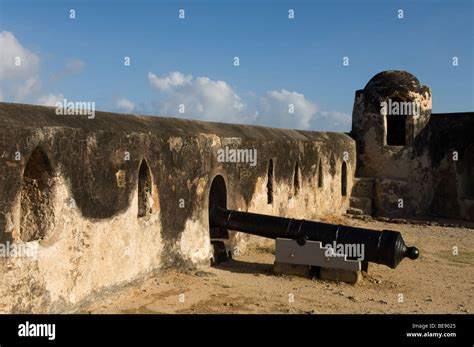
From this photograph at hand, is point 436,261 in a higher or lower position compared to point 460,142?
lower

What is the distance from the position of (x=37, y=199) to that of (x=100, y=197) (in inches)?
33.9

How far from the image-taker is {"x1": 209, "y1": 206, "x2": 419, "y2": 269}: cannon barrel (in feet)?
25.4

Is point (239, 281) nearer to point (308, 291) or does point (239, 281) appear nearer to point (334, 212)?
point (308, 291)

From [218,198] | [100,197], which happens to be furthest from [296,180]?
[100,197]

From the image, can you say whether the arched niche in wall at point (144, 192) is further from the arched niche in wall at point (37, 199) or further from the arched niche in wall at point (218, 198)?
the arched niche in wall at point (218, 198)

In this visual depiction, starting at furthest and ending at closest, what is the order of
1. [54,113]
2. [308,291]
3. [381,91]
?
[381,91] → [308,291] → [54,113]

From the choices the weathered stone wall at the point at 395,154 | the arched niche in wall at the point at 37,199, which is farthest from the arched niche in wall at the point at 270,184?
the arched niche in wall at the point at 37,199

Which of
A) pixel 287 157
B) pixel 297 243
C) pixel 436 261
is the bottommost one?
pixel 436 261

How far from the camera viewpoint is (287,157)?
1202 centimetres

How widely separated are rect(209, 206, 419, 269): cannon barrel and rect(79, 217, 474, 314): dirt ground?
60cm

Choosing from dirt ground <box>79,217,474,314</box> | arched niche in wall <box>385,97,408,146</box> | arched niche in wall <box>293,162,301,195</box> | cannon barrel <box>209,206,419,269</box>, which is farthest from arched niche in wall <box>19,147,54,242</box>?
arched niche in wall <box>385,97,408,146</box>

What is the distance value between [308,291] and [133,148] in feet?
10.9

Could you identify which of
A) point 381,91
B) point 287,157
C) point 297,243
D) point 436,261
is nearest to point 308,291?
point 297,243

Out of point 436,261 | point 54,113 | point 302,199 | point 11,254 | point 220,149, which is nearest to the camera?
point 11,254
